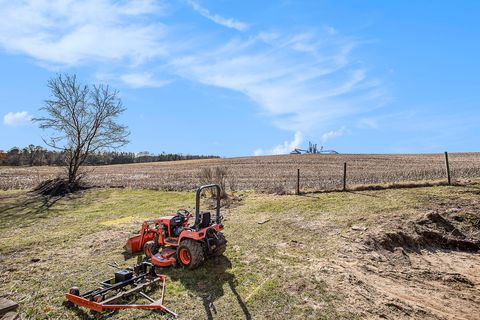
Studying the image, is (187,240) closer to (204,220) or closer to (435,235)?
(204,220)

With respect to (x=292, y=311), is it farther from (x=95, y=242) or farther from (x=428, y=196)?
(x=428, y=196)

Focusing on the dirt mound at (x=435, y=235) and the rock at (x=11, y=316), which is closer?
the rock at (x=11, y=316)

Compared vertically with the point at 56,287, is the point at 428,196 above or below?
above

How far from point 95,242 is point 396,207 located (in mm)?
10669

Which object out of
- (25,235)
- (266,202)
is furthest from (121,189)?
(266,202)

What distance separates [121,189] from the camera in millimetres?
24234

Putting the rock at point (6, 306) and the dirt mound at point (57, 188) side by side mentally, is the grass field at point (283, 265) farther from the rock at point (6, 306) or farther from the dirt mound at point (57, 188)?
the dirt mound at point (57, 188)

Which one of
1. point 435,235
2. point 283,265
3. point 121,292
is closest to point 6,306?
point 121,292

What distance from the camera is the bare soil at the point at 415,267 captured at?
6.43 metres

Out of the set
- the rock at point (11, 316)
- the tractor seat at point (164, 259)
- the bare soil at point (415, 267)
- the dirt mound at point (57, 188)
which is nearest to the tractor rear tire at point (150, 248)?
the tractor seat at point (164, 259)

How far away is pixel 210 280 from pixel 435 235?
7.30 metres

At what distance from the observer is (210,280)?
24.7 feet

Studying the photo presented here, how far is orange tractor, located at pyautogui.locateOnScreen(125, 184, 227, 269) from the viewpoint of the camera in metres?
7.93

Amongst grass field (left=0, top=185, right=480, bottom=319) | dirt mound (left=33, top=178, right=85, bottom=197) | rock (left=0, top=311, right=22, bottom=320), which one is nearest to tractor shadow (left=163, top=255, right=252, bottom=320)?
grass field (left=0, top=185, right=480, bottom=319)
